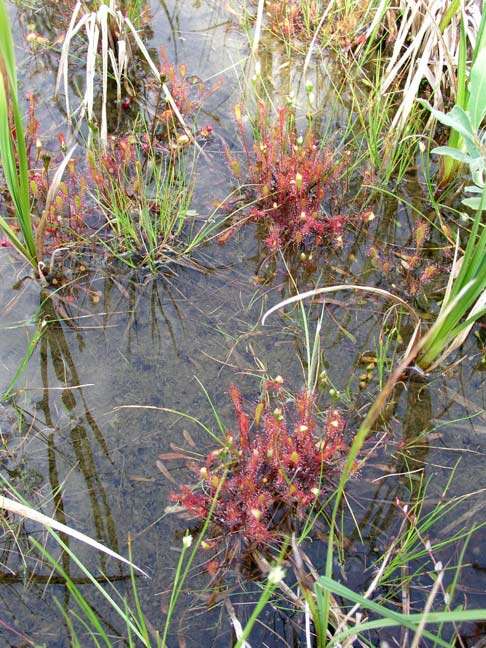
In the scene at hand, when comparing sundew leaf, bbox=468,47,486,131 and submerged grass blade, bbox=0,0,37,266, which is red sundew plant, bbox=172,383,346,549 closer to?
submerged grass blade, bbox=0,0,37,266

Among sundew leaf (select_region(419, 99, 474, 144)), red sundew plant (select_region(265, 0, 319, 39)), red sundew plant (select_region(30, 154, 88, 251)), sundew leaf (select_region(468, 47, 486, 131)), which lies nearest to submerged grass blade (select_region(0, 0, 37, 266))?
red sundew plant (select_region(30, 154, 88, 251))

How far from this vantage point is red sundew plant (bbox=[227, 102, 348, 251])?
2682 millimetres

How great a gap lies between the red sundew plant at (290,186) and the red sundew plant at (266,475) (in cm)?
87

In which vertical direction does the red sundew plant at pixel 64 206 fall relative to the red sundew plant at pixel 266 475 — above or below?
above

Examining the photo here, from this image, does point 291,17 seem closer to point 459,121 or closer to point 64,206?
point 64,206

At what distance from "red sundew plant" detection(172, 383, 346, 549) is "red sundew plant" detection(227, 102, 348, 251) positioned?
867mm

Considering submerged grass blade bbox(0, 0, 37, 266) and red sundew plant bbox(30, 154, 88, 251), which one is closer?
submerged grass blade bbox(0, 0, 37, 266)

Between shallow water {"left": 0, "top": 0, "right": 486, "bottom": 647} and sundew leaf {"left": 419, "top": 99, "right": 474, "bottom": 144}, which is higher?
sundew leaf {"left": 419, "top": 99, "right": 474, "bottom": 144}

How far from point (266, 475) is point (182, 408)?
16.7 inches

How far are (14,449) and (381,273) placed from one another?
5.47 ft

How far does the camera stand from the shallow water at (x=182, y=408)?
6.16 feet

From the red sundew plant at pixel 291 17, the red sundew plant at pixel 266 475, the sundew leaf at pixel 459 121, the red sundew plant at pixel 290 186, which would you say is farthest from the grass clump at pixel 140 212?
the red sundew plant at pixel 291 17

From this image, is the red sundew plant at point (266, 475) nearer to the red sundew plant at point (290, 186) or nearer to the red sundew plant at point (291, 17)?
the red sundew plant at point (290, 186)

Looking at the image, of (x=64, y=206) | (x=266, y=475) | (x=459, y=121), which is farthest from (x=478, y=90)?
(x=64, y=206)
